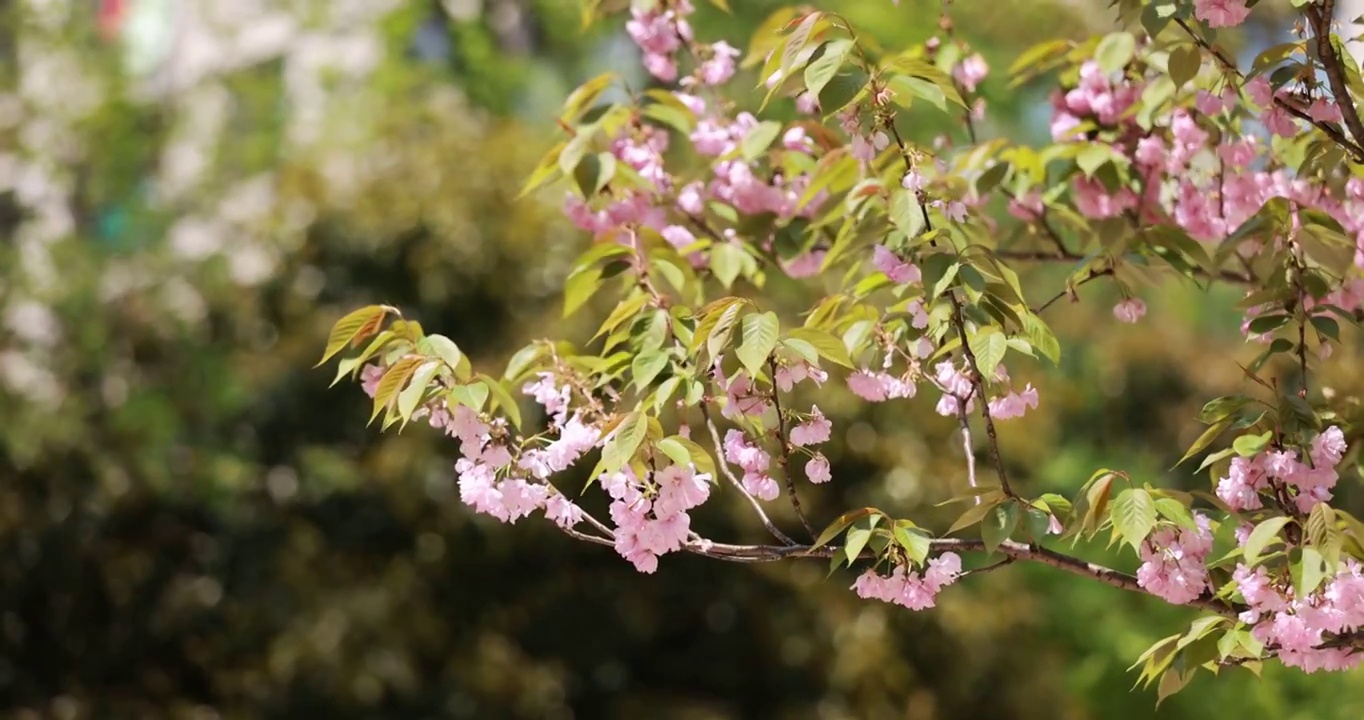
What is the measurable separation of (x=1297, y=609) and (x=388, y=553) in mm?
3814

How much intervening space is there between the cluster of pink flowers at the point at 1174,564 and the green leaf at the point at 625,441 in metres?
0.53

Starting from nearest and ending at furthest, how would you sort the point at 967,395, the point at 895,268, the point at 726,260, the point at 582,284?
the point at 895,268 < the point at 967,395 < the point at 582,284 < the point at 726,260

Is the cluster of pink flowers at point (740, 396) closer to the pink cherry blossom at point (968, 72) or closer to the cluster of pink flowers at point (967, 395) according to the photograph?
the cluster of pink flowers at point (967, 395)

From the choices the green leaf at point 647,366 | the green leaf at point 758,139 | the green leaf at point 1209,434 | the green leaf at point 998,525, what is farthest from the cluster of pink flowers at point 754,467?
the green leaf at point 758,139

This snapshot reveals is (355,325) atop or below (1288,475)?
atop

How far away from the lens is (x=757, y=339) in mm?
1381

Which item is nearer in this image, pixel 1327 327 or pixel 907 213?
pixel 907 213

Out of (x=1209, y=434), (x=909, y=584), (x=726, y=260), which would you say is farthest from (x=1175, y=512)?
(x=726, y=260)

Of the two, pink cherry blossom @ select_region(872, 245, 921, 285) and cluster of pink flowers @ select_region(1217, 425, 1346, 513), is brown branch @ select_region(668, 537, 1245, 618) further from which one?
pink cherry blossom @ select_region(872, 245, 921, 285)

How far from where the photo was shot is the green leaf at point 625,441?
53.1 inches

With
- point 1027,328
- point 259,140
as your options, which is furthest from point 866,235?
point 259,140

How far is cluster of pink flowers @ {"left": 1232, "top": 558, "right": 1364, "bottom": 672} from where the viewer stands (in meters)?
1.40

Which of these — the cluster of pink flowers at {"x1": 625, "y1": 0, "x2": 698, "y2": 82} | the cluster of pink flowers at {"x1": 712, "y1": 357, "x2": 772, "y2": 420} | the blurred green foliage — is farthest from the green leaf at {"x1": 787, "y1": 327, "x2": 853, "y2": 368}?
the blurred green foliage

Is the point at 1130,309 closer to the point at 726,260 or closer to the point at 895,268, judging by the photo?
the point at 895,268
